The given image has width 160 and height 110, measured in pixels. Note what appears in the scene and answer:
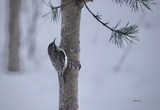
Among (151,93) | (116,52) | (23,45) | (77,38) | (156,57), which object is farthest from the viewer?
(23,45)

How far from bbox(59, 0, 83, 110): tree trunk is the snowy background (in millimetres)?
1806

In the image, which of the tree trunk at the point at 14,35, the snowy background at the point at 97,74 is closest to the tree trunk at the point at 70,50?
the snowy background at the point at 97,74

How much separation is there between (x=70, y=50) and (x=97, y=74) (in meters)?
4.13

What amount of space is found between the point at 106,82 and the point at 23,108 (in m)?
1.69

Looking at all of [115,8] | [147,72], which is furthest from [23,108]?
[115,8]

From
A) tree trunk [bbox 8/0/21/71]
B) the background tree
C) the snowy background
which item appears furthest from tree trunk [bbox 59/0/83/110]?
tree trunk [bbox 8/0/21/71]

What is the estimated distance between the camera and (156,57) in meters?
6.78

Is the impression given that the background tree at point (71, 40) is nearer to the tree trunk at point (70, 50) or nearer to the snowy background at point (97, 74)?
the tree trunk at point (70, 50)

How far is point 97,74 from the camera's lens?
6.31 m

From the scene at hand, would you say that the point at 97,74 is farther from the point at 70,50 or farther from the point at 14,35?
the point at 70,50

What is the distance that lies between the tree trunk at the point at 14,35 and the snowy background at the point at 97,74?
0.19 m

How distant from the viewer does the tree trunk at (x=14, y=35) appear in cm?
580

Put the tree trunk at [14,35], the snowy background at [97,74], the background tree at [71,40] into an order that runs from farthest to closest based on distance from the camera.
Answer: the tree trunk at [14,35] < the snowy background at [97,74] < the background tree at [71,40]

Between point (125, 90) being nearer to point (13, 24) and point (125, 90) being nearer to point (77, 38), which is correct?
point (13, 24)
